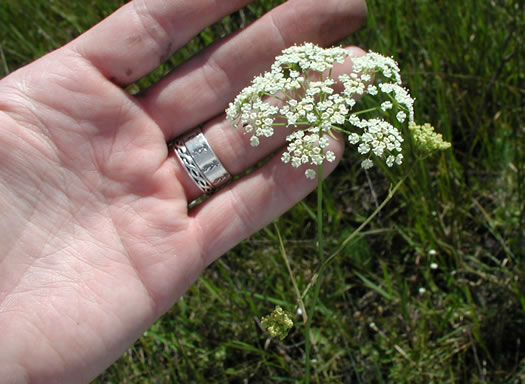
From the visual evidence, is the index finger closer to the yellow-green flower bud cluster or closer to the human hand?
the human hand

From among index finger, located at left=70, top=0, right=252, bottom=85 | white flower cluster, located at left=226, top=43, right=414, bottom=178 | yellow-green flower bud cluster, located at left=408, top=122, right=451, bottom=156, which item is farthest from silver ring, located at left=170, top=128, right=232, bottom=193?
yellow-green flower bud cluster, located at left=408, top=122, right=451, bottom=156

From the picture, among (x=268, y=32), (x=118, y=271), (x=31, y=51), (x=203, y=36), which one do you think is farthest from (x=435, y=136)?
(x=31, y=51)

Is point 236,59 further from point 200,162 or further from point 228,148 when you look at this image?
point 200,162

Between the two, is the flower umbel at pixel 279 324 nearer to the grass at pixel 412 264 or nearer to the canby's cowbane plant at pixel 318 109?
the canby's cowbane plant at pixel 318 109

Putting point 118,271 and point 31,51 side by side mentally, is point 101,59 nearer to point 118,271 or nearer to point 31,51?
point 118,271

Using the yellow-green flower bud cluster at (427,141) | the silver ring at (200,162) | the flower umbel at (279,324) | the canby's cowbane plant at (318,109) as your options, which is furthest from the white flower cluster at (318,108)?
the flower umbel at (279,324)

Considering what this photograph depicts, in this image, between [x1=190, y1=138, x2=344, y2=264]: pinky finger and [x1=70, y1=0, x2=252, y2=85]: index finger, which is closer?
[x1=70, y1=0, x2=252, y2=85]: index finger
